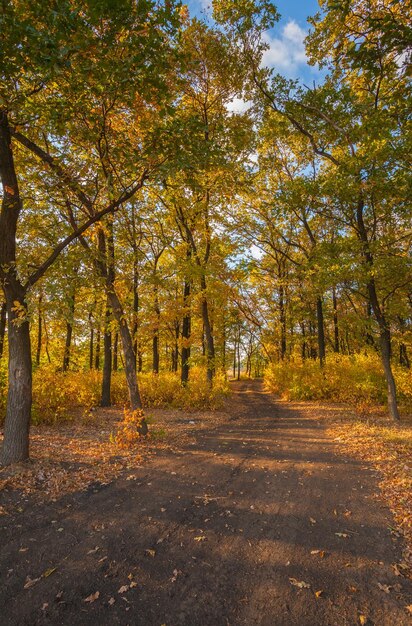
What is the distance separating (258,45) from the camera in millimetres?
10961

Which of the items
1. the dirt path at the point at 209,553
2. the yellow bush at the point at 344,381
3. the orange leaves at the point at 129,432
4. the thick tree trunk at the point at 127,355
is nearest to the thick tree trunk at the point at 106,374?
the thick tree trunk at the point at 127,355

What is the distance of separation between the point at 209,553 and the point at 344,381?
13083 millimetres

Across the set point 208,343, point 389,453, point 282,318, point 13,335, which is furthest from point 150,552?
point 282,318

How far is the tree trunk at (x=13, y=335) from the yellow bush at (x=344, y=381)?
12.8 m

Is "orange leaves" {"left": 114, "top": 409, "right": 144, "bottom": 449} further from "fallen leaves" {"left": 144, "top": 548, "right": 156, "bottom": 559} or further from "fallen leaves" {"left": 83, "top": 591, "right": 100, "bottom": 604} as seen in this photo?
"fallen leaves" {"left": 83, "top": 591, "right": 100, "bottom": 604}

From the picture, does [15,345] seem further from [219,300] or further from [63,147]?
[219,300]

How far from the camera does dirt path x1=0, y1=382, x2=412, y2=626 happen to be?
2.97 metres

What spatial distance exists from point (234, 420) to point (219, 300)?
20.9 ft

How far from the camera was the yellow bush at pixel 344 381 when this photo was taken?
13.5 m

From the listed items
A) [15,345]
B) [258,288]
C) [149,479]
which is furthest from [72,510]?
[258,288]

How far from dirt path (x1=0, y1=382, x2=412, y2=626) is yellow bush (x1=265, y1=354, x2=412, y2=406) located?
822cm

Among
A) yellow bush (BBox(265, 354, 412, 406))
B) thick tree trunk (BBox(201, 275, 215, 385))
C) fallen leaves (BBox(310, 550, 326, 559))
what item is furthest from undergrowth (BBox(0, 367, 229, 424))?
fallen leaves (BBox(310, 550, 326, 559))

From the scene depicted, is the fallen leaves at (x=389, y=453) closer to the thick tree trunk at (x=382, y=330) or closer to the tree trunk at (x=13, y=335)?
the thick tree trunk at (x=382, y=330)

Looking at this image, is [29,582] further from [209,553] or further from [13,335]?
[13,335]
